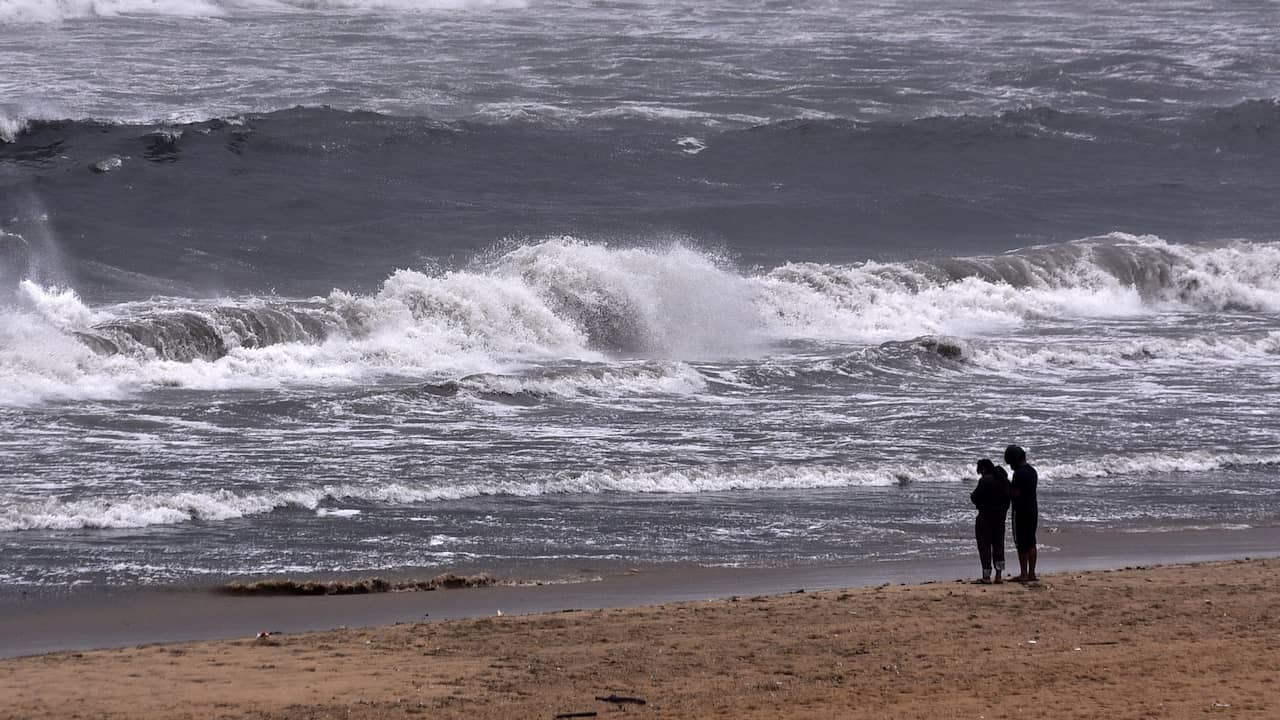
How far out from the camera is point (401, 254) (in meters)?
26.8

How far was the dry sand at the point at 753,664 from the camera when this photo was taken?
7496mm

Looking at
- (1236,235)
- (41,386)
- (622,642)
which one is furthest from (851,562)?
(1236,235)

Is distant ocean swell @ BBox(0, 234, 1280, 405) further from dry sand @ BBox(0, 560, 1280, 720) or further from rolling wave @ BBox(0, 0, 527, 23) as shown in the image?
rolling wave @ BBox(0, 0, 527, 23)

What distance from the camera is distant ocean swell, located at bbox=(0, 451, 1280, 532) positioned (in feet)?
39.0

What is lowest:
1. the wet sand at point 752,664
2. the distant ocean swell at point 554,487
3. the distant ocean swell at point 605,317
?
the wet sand at point 752,664

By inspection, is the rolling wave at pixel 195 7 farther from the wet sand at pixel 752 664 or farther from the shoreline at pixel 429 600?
the wet sand at pixel 752 664

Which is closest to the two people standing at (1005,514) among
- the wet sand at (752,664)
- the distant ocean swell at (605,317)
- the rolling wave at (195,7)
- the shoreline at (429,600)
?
the shoreline at (429,600)

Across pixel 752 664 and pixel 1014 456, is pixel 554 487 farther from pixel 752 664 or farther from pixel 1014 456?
pixel 752 664

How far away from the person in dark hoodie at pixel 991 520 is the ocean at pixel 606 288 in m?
0.97

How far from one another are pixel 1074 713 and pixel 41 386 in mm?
12921

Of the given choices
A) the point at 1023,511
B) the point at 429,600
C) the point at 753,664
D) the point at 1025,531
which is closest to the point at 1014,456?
the point at 1023,511

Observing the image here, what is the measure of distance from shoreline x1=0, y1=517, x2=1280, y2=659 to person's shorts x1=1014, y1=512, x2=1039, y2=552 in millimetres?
556

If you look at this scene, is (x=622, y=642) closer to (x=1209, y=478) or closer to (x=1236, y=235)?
(x=1209, y=478)

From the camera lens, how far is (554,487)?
13469 millimetres
